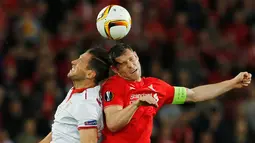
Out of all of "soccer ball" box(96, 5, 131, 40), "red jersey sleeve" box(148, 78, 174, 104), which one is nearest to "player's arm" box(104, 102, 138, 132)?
"red jersey sleeve" box(148, 78, 174, 104)

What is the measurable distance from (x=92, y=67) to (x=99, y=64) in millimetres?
78

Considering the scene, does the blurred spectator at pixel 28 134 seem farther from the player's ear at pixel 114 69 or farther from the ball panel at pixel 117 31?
the player's ear at pixel 114 69

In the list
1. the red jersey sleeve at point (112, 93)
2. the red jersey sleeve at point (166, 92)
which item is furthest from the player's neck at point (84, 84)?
the red jersey sleeve at point (166, 92)

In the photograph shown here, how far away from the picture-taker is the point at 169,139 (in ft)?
38.8

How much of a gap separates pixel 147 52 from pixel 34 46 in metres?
2.18

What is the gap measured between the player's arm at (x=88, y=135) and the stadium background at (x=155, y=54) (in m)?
5.57

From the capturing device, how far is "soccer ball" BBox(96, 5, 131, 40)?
699 cm

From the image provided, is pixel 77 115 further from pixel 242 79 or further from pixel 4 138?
pixel 4 138

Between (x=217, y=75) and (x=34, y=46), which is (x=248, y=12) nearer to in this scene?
(x=217, y=75)

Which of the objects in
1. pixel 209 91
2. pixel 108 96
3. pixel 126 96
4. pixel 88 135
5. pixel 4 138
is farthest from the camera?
pixel 4 138

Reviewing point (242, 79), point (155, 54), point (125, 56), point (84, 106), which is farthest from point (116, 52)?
point (155, 54)

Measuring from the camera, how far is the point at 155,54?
13875mm

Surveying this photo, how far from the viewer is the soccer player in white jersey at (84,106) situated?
6.35 metres

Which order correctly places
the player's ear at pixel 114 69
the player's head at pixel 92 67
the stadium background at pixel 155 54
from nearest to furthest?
the player's head at pixel 92 67 < the player's ear at pixel 114 69 < the stadium background at pixel 155 54
